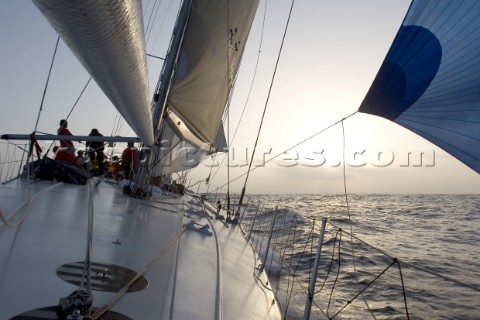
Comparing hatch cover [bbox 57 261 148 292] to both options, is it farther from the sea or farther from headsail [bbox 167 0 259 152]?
headsail [bbox 167 0 259 152]

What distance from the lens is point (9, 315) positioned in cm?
168

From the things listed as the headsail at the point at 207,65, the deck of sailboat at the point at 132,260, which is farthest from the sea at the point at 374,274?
the headsail at the point at 207,65

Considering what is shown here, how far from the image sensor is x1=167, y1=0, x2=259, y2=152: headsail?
5.53 meters

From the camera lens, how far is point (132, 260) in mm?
2875

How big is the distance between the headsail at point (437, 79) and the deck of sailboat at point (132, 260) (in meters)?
2.56

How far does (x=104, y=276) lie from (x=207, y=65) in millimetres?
4437

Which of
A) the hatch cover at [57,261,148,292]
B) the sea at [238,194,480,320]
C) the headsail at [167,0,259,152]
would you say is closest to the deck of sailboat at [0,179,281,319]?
the hatch cover at [57,261,148,292]

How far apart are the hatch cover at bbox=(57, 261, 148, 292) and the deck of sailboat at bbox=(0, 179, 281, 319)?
3 centimetres

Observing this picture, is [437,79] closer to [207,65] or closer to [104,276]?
[207,65]

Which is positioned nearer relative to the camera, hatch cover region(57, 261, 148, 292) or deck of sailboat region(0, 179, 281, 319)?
deck of sailboat region(0, 179, 281, 319)

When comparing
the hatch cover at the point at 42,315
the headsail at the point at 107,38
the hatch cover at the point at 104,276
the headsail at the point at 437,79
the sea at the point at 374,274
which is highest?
the headsail at the point at 437,79

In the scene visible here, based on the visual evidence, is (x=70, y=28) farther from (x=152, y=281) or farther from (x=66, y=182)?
(x=66, y=182)

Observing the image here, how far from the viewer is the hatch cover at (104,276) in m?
2.21

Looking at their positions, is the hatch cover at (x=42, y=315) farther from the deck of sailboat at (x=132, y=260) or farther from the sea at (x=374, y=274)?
the sea at (x=374, y=274)
